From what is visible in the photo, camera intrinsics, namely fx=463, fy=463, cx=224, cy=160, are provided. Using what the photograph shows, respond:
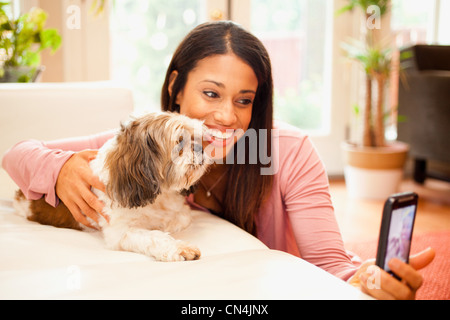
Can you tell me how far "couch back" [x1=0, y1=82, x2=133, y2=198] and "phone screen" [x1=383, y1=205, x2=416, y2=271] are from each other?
1.53 m

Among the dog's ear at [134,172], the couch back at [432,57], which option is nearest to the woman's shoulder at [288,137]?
the dog's ear at [134,172]

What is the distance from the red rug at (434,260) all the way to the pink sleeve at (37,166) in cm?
196

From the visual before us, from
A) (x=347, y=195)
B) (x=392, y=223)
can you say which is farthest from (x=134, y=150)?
(x=347, y=195)

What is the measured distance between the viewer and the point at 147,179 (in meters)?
1.43

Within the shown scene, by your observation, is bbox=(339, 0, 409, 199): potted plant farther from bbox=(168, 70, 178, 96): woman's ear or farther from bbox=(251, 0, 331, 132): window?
bbox=(168, 70, 178, 96): woman's ear

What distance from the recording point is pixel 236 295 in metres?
1.01

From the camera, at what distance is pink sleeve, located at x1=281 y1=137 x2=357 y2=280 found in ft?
5.21

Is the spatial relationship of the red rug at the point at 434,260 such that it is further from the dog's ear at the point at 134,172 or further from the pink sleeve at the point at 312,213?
the dog's ear at the point at 134,172

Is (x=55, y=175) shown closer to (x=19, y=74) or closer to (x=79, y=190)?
(x=79, y=190)

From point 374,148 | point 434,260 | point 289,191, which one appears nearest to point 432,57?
point 374,148

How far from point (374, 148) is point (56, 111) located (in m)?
3.20

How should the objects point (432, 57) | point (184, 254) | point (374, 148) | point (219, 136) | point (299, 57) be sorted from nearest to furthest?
1. point (184, 254)
2. point (219, 136)
3. point (374, 148)
4. point (432, 57)
5. point (299, 57)

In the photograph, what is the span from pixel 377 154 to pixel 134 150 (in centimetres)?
331

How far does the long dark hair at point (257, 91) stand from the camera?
1719mm
